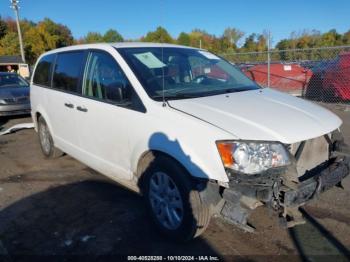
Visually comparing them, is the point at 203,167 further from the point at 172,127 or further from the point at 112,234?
the point at 112,234

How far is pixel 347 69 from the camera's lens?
9.68 meters

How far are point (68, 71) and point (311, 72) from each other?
868cm

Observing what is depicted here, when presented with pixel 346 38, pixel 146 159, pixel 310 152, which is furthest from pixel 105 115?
pixel 346 38

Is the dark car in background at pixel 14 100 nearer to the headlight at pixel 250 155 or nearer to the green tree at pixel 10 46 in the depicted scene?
the headlight at pixel 250 155

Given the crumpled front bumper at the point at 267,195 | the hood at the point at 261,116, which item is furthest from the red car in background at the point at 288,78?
the crumpled front bumper at the point at 267,195

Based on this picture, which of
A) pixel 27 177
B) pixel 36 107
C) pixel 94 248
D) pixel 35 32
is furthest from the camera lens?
pixel 35 32

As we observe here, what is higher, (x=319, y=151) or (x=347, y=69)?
(x=347, y=69)

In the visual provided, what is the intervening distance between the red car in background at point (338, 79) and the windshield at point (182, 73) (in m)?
6.51

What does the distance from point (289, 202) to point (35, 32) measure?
7552 centimetres


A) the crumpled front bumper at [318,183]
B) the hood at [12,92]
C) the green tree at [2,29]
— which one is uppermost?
the green tree at [2,29]

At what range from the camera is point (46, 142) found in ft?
19.8

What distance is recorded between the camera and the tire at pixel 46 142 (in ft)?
19.2

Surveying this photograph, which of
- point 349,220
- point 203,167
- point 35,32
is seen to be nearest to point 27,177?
point 203,167

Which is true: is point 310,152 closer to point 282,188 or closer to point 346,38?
point 282,188
